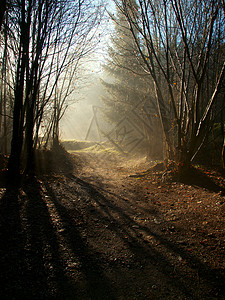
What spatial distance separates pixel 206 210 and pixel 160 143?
632cm

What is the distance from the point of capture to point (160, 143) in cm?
916

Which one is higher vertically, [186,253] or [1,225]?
[1,225]

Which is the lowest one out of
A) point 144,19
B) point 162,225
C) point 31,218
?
point 162,225

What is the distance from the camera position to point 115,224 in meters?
2.80

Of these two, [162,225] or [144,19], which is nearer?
[162,225]

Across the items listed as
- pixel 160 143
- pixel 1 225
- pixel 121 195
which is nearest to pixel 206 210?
pixel 121 195

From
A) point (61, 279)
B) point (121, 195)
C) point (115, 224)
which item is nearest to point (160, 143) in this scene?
point (121, 195)

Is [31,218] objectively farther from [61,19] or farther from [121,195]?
[61,19]

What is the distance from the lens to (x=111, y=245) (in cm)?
224

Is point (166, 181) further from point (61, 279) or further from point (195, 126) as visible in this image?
point (61, 279)

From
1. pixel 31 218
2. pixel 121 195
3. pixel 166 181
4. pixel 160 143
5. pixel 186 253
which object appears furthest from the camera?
pixel 160 143

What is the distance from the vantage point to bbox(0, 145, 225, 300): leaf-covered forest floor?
1.55 m

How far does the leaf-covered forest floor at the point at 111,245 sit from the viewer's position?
61.1 inches

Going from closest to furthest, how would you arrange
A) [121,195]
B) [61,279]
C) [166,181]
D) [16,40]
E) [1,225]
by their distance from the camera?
[61,279] → [1,225] → [121,195] → [16,40] → [166,181]
